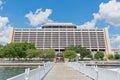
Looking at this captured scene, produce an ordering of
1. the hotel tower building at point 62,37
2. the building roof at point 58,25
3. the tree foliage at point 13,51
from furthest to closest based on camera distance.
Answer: the building roof at point 58,25 → the hotel tower building at point 62,37 → the tree foliage at point 13,51

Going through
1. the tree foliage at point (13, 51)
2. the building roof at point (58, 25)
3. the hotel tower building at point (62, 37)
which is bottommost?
the tree foliage at point (13, 51)

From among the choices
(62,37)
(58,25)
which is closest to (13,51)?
(62,37)

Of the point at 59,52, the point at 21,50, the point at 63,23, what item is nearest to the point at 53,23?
the point at 63,23

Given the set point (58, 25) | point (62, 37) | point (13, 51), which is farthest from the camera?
point (58, 25)

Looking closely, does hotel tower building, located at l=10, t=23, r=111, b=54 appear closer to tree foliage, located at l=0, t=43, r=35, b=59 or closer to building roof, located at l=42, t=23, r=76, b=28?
building roof, located at l=42, t=23, r=76, b=28

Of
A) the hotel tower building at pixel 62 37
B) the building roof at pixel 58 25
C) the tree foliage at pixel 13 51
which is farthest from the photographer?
the building roof at pixel 58 25

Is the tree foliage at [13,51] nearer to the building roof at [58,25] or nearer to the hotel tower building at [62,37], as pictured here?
the hotel tower building at [62,37]

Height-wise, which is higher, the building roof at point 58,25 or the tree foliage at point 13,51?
the building roof at point 58,25

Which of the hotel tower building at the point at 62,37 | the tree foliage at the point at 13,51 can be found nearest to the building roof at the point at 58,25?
the hotel tower building at the point at 62,37

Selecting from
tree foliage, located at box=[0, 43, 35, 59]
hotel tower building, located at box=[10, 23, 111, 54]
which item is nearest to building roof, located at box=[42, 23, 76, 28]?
hotel tower building, located at box=[10, 23, 111, 54]

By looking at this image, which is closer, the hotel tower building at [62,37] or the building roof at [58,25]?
the hotel tower building at [62,37]

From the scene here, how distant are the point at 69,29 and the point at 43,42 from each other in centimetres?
2011

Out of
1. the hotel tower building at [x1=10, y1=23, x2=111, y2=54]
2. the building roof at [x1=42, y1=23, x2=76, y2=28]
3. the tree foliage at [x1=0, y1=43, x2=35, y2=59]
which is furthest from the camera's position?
the building roof at [x1=42, y1=23, x2=76, y2=28]

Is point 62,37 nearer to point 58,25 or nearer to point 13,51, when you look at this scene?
point 58,25
